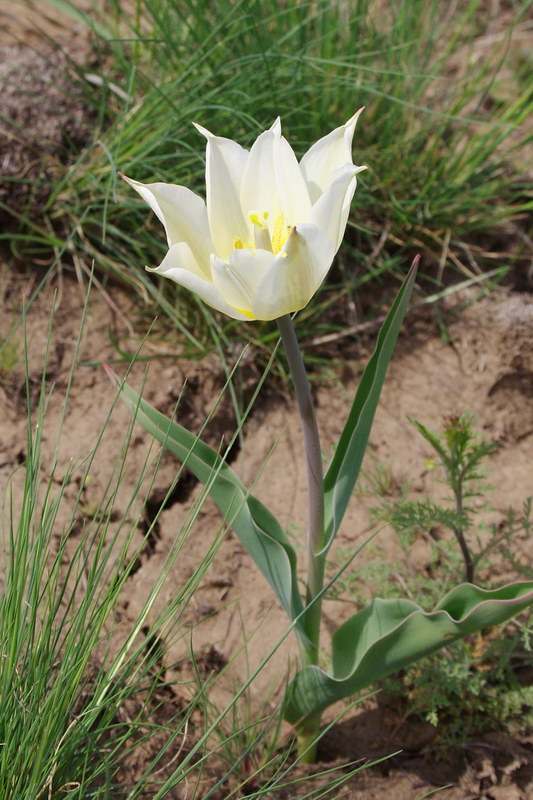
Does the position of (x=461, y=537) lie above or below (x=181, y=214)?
below

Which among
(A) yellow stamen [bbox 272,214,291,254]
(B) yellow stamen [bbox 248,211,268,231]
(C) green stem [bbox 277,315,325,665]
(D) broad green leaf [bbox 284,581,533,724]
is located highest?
(B) yellow stamen [bbox 248,211,268,231]

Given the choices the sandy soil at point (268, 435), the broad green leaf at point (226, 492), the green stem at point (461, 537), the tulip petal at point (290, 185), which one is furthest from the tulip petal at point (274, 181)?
the sandy soil at point (268, 435)

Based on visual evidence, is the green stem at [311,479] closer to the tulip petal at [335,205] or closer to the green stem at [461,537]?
the tulip petal at [335,205]

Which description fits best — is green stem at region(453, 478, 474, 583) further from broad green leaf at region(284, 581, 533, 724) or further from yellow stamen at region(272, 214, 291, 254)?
yellow stamen at region(272, 214, 291, 254)

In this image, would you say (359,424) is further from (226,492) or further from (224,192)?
(224,192)

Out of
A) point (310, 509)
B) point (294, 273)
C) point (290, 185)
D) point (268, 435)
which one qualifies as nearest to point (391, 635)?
point (310, 509)

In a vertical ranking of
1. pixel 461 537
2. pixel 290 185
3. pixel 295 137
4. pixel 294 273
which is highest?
pixel 295 137

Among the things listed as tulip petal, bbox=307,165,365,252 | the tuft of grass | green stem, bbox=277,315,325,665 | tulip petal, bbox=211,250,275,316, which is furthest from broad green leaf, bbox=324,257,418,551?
the tuft of grass
